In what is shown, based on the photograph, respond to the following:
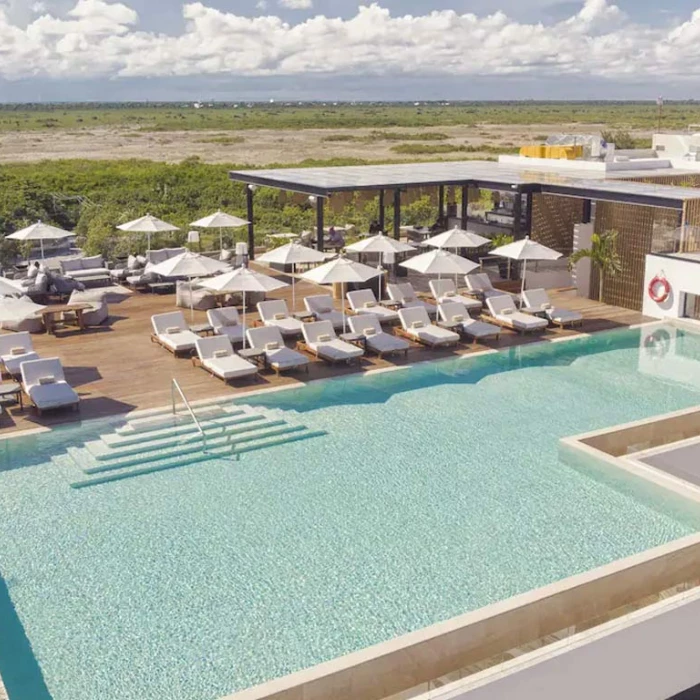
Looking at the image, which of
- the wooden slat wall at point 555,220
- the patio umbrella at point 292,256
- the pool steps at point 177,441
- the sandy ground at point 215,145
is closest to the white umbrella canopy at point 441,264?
the patio umbrella at point 292,256

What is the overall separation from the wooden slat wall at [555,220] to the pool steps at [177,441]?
13.4 m

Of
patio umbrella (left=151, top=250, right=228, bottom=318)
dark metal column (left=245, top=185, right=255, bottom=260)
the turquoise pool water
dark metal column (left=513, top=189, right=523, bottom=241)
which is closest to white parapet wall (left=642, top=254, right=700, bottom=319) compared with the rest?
dark metal column (left=513, top=189, right=523, bottom=241)

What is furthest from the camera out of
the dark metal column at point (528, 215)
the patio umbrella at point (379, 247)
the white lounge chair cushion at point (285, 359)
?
the dark metal column at point (528, 215)

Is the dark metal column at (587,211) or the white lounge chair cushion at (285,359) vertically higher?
the dark metal column at (587,211)

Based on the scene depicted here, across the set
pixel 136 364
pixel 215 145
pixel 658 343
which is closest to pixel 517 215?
pixel 658 343

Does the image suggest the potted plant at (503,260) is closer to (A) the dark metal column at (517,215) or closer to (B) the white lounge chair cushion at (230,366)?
(A) the dark metal column at (517,215)

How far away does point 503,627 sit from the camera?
746 centimetres

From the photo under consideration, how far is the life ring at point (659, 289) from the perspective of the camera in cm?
1989

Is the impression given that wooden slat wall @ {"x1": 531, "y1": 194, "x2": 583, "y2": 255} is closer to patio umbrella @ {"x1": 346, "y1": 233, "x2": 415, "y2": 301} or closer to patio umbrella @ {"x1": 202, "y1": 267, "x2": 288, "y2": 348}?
patio umbrella @ {"x1": 346, "y1": 233, "x2": 415, "y2": 301}

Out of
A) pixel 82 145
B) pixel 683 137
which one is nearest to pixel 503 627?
pixel 683 137

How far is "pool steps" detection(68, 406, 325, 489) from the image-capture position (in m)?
12.3

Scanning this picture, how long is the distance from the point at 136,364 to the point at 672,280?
40.1 ft

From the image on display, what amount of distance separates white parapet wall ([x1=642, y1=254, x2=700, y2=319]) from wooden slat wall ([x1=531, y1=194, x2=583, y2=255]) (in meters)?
4.98

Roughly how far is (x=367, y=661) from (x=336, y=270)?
11241 mm
